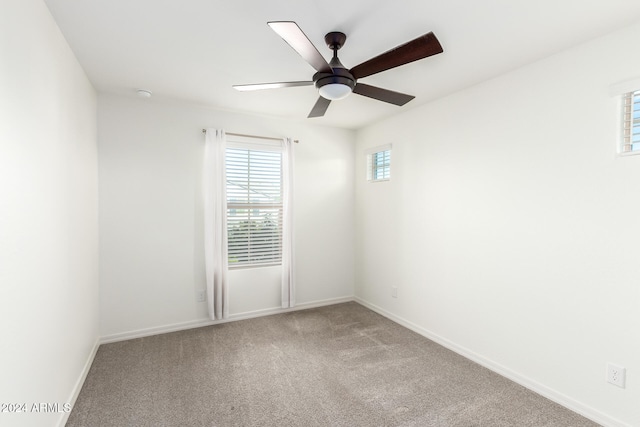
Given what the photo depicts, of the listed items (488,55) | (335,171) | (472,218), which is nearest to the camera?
(488,55)

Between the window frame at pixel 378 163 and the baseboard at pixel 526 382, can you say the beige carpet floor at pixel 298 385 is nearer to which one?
the baseboard at pixel 526 382

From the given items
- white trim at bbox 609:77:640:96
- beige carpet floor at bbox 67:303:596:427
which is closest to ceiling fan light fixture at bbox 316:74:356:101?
white trim at bbox 609:77:640:96

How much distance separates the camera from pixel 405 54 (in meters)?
1.75

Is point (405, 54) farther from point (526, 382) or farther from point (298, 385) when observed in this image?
point (526, 382)

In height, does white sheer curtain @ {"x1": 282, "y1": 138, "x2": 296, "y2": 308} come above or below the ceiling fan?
below

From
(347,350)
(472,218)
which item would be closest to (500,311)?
(472,218)

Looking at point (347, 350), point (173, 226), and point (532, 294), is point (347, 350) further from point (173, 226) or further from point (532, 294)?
point (173, 226)

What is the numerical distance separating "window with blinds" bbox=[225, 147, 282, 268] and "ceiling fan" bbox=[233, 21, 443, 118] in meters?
1.65

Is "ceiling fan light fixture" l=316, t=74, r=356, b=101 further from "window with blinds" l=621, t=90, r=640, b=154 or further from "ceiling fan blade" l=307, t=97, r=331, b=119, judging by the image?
"window with blinds" l=621, t=90, r=640, b=154

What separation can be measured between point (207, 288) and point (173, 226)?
0.79 metres

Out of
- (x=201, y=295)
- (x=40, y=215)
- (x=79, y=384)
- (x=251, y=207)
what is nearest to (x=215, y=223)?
(x=251, y=207)

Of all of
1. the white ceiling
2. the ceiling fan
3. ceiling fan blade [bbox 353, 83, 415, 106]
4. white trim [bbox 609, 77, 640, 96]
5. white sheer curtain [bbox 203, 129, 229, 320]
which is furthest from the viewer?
white sheer curtain [bbox 203, 129, 229, 320]

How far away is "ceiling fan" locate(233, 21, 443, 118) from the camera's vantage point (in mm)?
1581

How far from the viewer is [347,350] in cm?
301
